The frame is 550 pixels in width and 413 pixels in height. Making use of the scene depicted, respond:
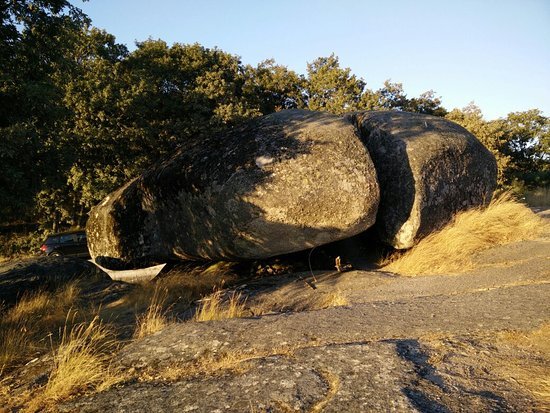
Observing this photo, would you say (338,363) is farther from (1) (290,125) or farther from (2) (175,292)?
(1) (290,125)

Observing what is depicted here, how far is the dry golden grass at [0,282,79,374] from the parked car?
24.9ft

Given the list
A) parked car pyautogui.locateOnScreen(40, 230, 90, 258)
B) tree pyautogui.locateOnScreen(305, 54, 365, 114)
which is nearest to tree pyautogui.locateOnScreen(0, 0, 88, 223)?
parked car pyautogui.locateOnScreen(40, 230, 90, 258)

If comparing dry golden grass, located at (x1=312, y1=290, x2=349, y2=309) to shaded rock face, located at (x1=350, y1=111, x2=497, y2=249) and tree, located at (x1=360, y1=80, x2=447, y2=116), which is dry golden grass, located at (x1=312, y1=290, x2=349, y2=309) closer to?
shaded rock face, located at (x1=350, y1=111, x2=497, y2=249)

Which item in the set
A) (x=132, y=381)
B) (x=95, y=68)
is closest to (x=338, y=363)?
(x=132, y=381)

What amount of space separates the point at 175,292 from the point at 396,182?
15.5 feet

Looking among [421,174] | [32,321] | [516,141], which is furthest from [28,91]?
[516,141]

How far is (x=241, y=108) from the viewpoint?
1323 centimetres

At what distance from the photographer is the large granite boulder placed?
6.93 metres

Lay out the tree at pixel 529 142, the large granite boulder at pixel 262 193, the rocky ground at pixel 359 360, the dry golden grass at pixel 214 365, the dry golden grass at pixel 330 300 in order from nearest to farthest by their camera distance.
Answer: the rocky ground at pixel 359 360
the dry golden grass at pixel 214 365
the dry golden grass at pixel 330 300
the large granite boulder at pixel 262 193
the tree at pixel 529 142

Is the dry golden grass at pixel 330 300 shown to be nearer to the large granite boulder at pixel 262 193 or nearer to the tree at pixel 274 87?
the large granite boulder at pixel 262 193

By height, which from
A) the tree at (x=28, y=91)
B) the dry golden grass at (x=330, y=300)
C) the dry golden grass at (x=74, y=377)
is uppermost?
the tree at (x=28, y=91)

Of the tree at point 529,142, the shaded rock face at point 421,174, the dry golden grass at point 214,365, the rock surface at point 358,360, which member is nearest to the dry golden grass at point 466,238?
the shaded rock face at point 421,174

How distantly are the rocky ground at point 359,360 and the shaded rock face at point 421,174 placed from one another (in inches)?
134

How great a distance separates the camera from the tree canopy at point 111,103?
561cm
